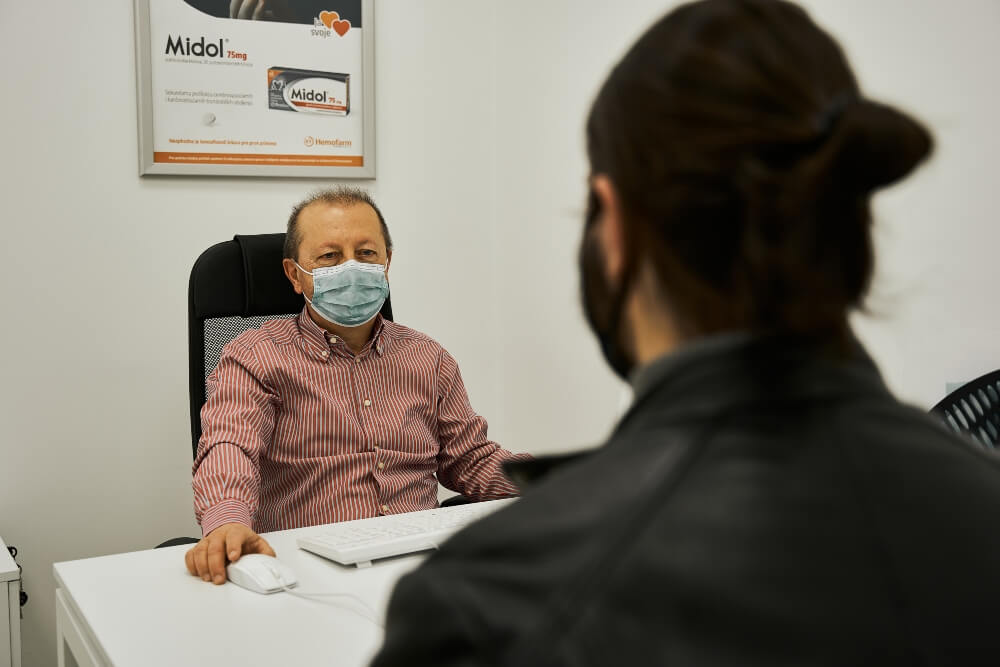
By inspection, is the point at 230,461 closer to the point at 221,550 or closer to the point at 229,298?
the point at 221,550

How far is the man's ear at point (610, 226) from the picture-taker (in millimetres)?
512

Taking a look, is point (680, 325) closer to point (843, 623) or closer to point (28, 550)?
point (843, 623)

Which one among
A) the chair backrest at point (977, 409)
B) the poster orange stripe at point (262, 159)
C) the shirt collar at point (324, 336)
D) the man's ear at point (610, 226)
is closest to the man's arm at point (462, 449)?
the shirt collar at point (324, 336)

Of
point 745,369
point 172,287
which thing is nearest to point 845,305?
point 745,369

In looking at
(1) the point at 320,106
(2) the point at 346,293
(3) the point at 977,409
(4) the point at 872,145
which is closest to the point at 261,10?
(1) the point at 320,106

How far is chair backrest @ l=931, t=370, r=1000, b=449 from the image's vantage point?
4.36 feet

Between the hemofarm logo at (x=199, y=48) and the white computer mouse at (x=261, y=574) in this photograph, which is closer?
the white computer mouse at (x=261, y=574)

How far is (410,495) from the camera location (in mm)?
1807

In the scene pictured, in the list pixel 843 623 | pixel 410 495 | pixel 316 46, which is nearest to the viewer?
pixel 843 623

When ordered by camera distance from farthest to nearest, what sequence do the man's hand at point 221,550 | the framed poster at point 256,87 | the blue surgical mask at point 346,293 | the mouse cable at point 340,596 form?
the framed poster at point 256,87
the blue surgical mask at point 346,293
the man's hand at point 221,550
the mouse cable at point 340,596

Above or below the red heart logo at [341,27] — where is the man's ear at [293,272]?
below

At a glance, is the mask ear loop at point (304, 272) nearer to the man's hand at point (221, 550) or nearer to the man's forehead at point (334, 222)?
the man's forehead at point (334, 222)

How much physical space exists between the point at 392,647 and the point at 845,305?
309mm

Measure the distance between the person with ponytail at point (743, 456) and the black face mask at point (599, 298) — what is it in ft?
0.14
